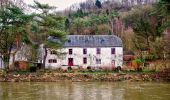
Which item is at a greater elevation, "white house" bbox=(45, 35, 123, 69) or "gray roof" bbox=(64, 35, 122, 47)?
"gray roof" bbox=(64, 35, 122, 47)

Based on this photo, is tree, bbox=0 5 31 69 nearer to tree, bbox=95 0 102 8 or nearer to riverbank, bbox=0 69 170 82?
riverbank, bbox=0 69 170 82

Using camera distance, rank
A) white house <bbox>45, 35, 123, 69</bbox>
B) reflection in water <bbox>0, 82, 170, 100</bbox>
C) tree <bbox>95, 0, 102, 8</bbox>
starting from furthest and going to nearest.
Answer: tree <bbox>95, 0, 102, 8</bbox> → white house <bbox>45, 35, 123, 69</bbox> → reflection in water <bbox>0, 82, 170, 100</bbox>

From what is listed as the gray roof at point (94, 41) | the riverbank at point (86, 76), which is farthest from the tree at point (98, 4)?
the riverbank at point (86, 76)

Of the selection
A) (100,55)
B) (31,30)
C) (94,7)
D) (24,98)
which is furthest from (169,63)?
(94,7)

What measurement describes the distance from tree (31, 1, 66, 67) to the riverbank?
6.48 meters

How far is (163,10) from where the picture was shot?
41.6 m

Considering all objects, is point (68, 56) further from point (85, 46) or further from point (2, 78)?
point (2, 78)

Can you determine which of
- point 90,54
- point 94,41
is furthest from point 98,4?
point 90,54

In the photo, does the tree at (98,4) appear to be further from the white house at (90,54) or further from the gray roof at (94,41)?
the white house at (90,54)

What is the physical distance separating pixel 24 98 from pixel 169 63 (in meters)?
30.0

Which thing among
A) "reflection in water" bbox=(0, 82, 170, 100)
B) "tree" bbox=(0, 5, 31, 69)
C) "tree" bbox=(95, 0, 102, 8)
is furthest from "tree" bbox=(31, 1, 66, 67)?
"tree" bbox=(95, 0, 102, 8)

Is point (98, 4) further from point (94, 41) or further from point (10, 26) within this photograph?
point (10, 26)

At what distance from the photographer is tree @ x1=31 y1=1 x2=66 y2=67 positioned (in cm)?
5972

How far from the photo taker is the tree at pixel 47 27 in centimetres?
5972
